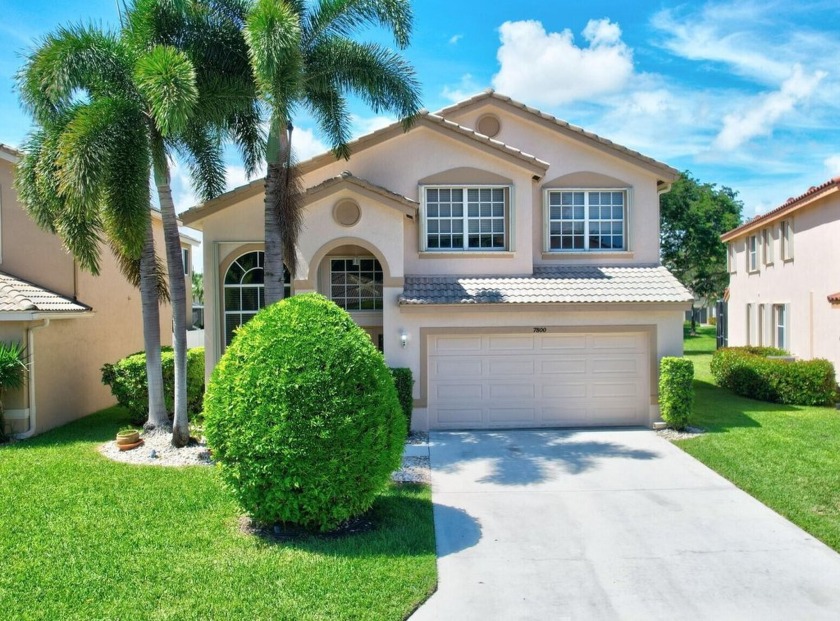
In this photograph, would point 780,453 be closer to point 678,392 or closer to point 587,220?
point 678,392

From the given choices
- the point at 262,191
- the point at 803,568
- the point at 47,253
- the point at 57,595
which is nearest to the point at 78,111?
the point at 262,191

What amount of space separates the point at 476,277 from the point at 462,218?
1506 millimetres

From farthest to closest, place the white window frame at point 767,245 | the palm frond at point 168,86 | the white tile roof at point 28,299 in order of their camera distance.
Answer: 1. the white window frame at point 767,245
2. the white tile roof at point 28,299
3. the palm frond at point 168,86

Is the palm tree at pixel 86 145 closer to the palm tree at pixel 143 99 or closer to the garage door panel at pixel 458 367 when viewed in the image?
the palm tree at pixel 143 99

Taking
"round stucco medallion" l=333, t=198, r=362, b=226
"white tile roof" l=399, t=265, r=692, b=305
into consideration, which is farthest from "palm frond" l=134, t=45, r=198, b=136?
"white tile roof" l=399, t=265, r=692, b=305

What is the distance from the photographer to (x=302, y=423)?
22.6 feet

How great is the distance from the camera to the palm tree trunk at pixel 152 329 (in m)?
11.9

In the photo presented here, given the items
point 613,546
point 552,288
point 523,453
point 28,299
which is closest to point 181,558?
point 613,546

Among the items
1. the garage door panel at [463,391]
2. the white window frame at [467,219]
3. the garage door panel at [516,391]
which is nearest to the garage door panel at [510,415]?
the garage door panel at [516,391]

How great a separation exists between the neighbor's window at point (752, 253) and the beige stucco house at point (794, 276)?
40mm

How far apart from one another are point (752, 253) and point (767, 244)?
1.66 m

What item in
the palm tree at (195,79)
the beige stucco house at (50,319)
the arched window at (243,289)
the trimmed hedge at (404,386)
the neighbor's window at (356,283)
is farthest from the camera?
the neighbor's window at (356,283)

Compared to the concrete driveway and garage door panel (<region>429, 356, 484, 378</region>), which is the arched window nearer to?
garage door panel (<region>429, 356, 484, 378</region>)

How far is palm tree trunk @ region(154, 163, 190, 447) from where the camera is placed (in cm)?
1143
